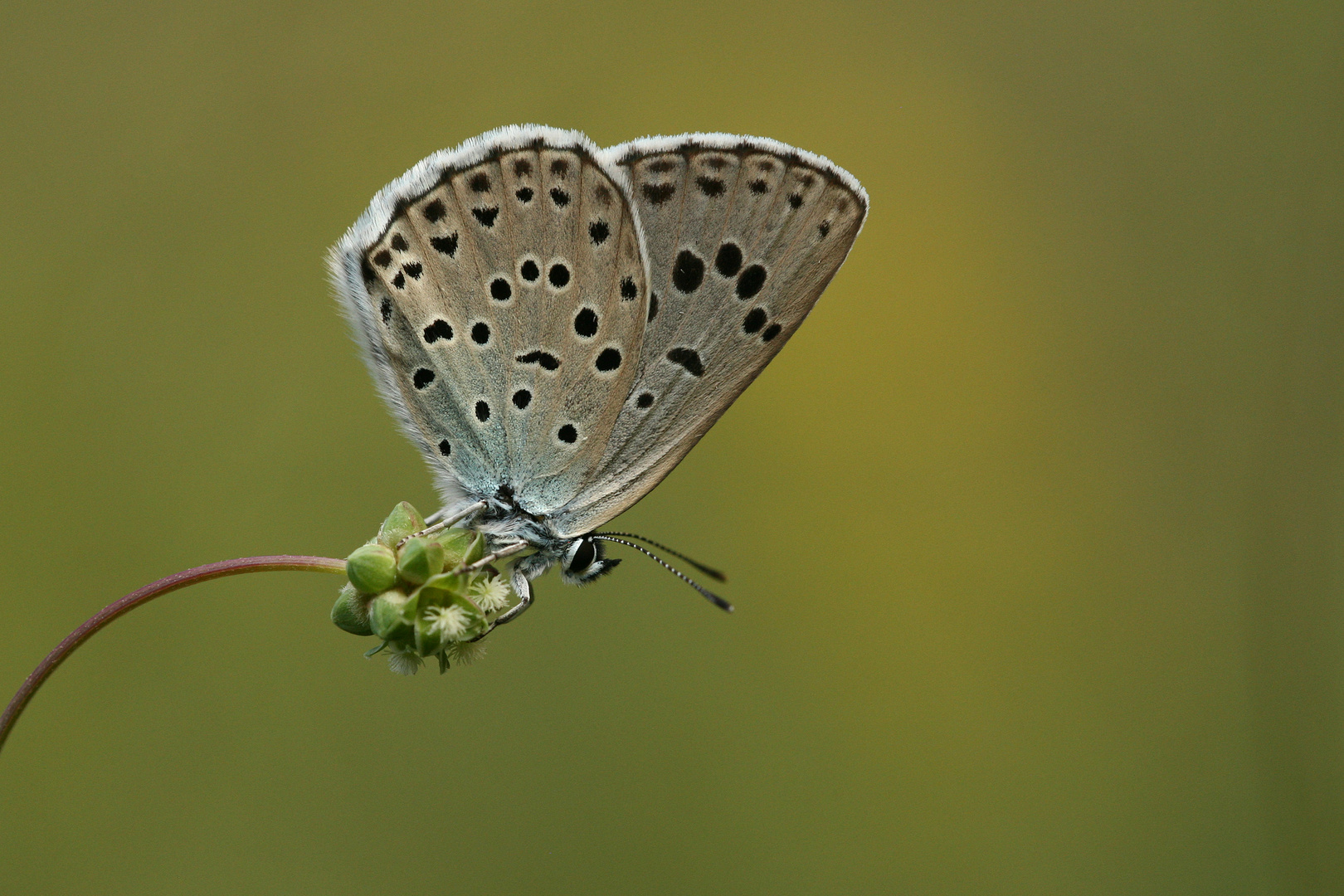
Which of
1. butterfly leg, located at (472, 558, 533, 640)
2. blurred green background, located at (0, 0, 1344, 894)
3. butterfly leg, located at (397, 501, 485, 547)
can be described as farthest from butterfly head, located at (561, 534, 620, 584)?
blurred green background, located at (0, 0, 1344, 894)

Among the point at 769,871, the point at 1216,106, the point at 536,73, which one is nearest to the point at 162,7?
the point at 536,73

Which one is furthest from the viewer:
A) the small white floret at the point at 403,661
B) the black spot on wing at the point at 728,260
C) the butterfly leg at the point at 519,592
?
the black spot on wing at the point at 728,260

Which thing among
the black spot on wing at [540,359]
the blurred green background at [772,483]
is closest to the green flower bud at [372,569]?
the black spot on wing at [540,359]

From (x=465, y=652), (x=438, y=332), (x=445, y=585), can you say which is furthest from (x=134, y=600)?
(x=438, y=332)

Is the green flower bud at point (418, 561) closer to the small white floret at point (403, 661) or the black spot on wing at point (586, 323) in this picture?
the small white floret at point (403, 661)

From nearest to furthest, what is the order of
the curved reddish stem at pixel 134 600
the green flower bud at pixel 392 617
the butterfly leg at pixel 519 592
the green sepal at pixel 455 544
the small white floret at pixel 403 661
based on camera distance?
1. the curved reddish stem at pixel 134 600
2. the green flower bud at pixel 392 617
3. the small white floret at pixel 403 661
4. the green sepal at pixel 455 544
5. the butterfly leg at pixel 519 592

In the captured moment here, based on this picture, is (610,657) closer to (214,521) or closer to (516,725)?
(516,725)

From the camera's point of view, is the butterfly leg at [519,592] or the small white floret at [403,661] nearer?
the small white floret at [403,661]
